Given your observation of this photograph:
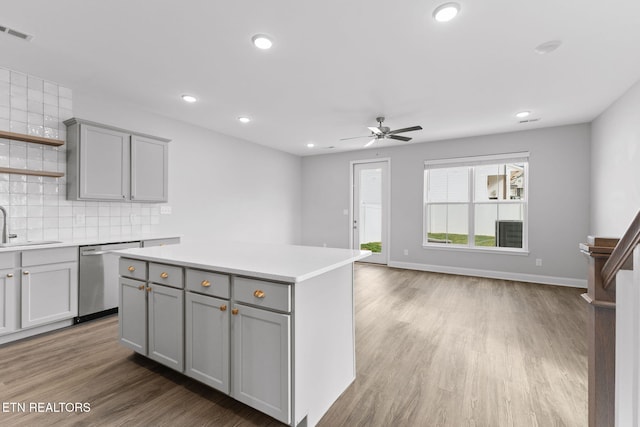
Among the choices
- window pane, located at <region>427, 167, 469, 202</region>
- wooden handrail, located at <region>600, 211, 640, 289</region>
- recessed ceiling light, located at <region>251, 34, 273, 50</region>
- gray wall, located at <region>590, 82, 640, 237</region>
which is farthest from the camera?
window pane, located at <region>427, 167, 469, 202</region>

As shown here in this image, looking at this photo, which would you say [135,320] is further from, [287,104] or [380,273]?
[380,273]

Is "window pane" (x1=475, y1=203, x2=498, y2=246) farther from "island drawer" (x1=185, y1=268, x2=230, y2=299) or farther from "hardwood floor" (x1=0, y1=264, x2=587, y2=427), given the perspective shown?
"island drawer" (x1=185, y1=268, x2=230, y2=299)

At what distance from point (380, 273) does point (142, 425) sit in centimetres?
463

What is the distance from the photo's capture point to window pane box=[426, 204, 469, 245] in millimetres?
5723

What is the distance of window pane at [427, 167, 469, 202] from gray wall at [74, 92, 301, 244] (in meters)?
3.27

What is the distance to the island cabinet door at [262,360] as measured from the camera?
1.53 meters

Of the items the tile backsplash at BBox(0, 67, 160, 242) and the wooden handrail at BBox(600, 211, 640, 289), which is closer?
the wooden handrail at BBox(600, 211, 640, 289)

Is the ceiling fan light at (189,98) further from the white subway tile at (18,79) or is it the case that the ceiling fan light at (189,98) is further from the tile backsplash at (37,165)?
the white subway tile at (18,79)

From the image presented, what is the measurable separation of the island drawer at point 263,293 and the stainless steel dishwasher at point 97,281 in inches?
85.9

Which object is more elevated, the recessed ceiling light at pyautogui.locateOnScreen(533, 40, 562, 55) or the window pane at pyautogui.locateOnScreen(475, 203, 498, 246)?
the recessed ceiling light at pyautogui.locateOnScreen(533, 40, 562, 55)

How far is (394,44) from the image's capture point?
2.47 metres

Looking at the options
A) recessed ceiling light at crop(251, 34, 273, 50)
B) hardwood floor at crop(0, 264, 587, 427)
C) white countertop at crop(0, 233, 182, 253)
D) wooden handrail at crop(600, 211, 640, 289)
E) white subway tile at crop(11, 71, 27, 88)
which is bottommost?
hardwood floor at crop(0, 264, 587, 427)

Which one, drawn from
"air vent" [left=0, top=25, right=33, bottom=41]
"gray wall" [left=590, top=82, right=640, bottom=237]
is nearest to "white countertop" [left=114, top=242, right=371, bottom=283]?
"air vent" [left=0, top=25, right=33, bottom=41]

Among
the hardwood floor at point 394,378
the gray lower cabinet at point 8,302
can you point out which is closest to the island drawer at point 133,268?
the hardwood floor at point 394,378
